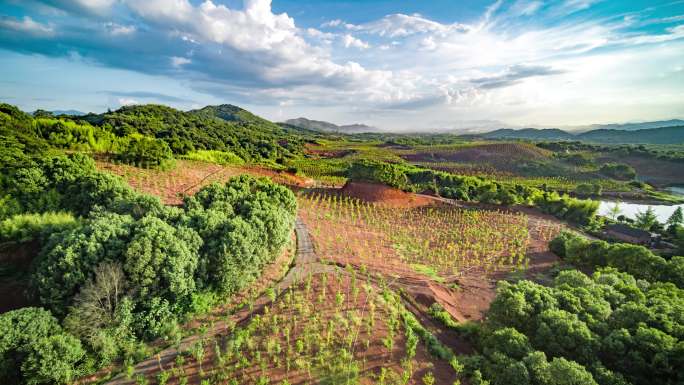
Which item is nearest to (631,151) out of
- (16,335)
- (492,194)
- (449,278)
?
(492,194)

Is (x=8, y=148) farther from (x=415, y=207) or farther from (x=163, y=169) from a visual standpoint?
(x=415, y=207)

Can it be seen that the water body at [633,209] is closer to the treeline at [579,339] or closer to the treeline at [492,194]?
the treeline at [492,194]

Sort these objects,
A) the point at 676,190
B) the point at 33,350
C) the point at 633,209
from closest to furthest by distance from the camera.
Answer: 1. the point at 33,350
2. the point at 633,209
3. the point at 676,190

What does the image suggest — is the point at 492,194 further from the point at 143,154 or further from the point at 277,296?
the point at 143,154

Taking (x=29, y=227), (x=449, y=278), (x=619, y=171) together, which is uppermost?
(x=29, y=227)

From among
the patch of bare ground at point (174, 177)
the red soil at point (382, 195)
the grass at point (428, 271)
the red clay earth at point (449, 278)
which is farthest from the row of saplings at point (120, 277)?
the red soil at point (382, 195)

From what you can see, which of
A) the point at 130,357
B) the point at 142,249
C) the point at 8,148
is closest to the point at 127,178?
the point at 8,148
